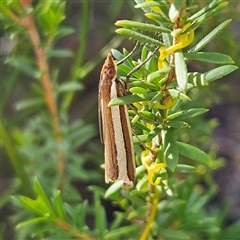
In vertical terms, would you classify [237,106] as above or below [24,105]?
below

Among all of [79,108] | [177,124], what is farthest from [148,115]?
[79,108]

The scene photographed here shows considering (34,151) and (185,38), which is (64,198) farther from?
(185,38)

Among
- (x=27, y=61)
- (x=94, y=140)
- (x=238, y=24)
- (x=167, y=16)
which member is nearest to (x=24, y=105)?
(x=27, y=61)

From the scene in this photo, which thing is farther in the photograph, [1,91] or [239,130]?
[239,130]

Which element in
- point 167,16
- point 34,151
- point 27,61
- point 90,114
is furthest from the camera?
point 90,114

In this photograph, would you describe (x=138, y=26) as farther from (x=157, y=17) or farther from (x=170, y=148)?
(x=170, y=148)

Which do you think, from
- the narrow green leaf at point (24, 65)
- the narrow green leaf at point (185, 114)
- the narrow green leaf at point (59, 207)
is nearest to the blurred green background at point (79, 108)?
the narrow green leaf at point (24, 65)

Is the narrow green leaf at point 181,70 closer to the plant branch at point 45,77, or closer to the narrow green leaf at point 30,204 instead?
the narrow green leaf at point 30,204
